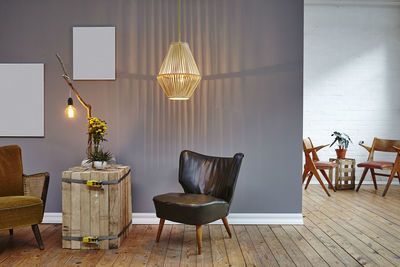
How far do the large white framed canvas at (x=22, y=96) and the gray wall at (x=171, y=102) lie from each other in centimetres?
9

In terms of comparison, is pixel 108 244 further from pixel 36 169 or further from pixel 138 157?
pixel 36 169

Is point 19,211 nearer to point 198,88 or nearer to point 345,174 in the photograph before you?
point 198,88

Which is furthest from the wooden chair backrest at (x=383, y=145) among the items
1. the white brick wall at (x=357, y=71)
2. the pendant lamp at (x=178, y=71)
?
the pendant lamp at (x=178, y=71)

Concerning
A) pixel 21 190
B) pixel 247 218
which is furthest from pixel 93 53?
pixel 247 218

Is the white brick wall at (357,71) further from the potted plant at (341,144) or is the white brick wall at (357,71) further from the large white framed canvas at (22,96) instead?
the large white framed canvas at (22,96)

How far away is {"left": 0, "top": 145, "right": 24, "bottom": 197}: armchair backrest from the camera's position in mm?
3227

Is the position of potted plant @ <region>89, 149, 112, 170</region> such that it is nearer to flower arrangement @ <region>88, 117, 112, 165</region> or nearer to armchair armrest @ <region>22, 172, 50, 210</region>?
flower arrangement @ <region>88, 117, 112, 165</region>

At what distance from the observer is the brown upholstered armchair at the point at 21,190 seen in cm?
292

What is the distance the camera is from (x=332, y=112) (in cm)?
664

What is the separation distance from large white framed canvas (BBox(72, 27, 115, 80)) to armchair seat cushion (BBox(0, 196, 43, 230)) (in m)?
1.56

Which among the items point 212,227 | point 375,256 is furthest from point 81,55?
point 375,256

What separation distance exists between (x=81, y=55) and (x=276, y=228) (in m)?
2.98

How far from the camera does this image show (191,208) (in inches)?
116

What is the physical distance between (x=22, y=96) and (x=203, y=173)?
231 centimetres
